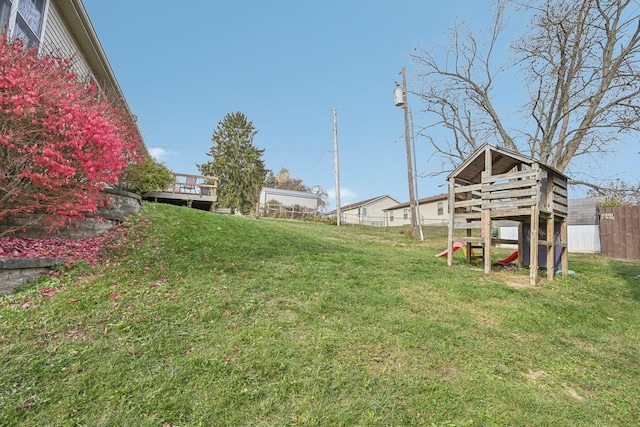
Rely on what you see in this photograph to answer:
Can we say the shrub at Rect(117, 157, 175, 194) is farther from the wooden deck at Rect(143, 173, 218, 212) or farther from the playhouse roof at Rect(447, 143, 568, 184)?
the playhouse roof at Rect(447, 143, 568, 184)

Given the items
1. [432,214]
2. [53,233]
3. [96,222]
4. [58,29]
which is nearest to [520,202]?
[96,222]

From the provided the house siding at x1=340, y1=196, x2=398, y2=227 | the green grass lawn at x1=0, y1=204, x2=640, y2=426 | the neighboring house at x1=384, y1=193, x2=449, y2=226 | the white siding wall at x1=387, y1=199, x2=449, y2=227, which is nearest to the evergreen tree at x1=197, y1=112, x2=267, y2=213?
the house siding at x1=340, y1=196, x2=398, y2=227

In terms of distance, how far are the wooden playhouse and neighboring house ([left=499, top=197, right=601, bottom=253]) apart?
747 cm

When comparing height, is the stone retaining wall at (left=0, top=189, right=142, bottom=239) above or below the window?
below

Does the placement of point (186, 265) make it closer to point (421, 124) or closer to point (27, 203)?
point (27, 203)

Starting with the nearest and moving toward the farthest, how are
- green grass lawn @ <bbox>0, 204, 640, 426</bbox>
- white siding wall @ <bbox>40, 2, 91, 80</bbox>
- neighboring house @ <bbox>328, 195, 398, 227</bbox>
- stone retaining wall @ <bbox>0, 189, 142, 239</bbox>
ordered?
green grass lawn @ <bbox>0, 204, 640, 426</bbox>
stone retaining wall @ <bbox>0, 189, 142, 239</bbox>
white siding wall @ <bbox>40, 2, 91, 80</bbox>
neighboring house @ <bbox>328, 195, 398, 227</bbox>

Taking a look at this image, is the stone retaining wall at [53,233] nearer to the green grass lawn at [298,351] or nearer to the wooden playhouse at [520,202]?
the green grass lawn at [298,351]

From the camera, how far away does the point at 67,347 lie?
249 centimetres

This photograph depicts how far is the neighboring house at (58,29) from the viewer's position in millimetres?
5391

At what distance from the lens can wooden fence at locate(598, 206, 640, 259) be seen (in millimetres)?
10492

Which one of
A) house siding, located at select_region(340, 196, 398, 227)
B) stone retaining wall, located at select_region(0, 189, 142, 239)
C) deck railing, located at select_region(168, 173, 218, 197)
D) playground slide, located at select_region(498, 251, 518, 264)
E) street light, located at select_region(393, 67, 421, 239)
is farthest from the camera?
house siding, located at select_region(340, 196, 398, 227)

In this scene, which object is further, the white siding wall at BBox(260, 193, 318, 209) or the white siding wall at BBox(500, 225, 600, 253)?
the white siding wall at BBox(260, 193, 318, 209)

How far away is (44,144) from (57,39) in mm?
5207

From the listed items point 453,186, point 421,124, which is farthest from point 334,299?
point 421,124
